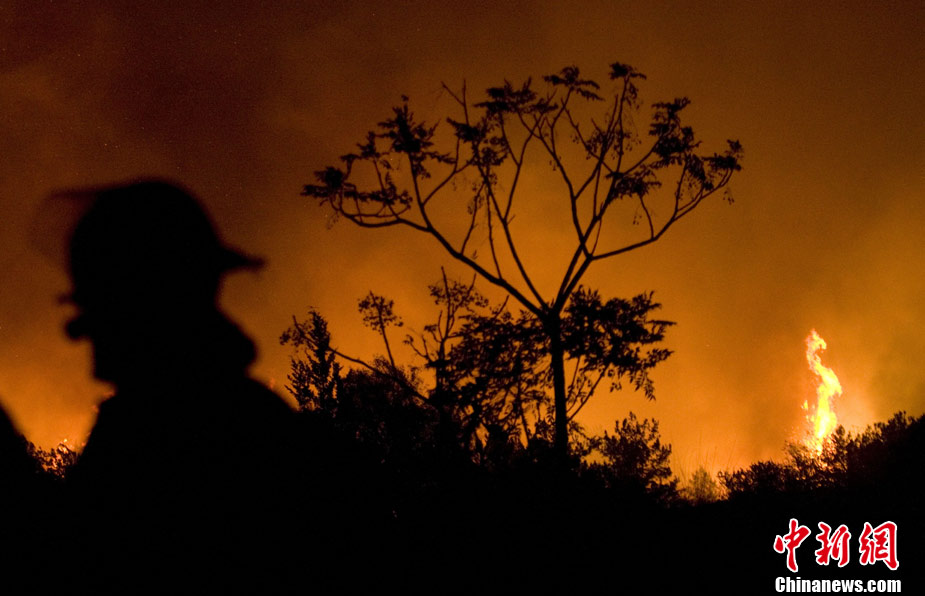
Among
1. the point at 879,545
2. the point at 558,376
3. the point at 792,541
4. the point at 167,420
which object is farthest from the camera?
the point at 558,376

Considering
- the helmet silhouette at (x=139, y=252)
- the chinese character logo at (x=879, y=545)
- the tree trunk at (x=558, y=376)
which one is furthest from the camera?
the tree trunk at (x=558, y=376)

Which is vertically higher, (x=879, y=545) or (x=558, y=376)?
(x=558, y=376)

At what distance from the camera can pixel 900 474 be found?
1494 centimetres

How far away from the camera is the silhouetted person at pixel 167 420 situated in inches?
76.2

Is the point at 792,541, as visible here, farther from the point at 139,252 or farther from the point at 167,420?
the point at 139,252

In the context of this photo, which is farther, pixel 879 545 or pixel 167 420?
pixel 879 545

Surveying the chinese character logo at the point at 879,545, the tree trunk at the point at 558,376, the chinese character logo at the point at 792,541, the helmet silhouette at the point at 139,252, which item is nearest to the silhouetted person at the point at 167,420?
the helmet silhouette at the point at 139,252

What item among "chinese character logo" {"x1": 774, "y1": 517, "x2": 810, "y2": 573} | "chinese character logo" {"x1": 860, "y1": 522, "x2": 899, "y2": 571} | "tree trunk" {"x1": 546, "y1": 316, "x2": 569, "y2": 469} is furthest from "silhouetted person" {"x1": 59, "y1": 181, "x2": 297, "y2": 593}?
"tree trunk" {"x1": 546, "y1": 316, "x2": 569, "y2": 469}

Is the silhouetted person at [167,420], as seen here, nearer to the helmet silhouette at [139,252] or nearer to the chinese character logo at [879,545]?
the helmet silhouette at [139,252]

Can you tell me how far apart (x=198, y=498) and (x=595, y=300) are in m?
18.0

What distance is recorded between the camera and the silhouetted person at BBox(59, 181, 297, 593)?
1937mm

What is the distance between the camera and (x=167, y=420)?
2.01 meters

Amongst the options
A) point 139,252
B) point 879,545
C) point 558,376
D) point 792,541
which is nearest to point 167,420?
point 139,252

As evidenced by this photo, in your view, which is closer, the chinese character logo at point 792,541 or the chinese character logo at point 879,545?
the chinese character logo at point 792,541
